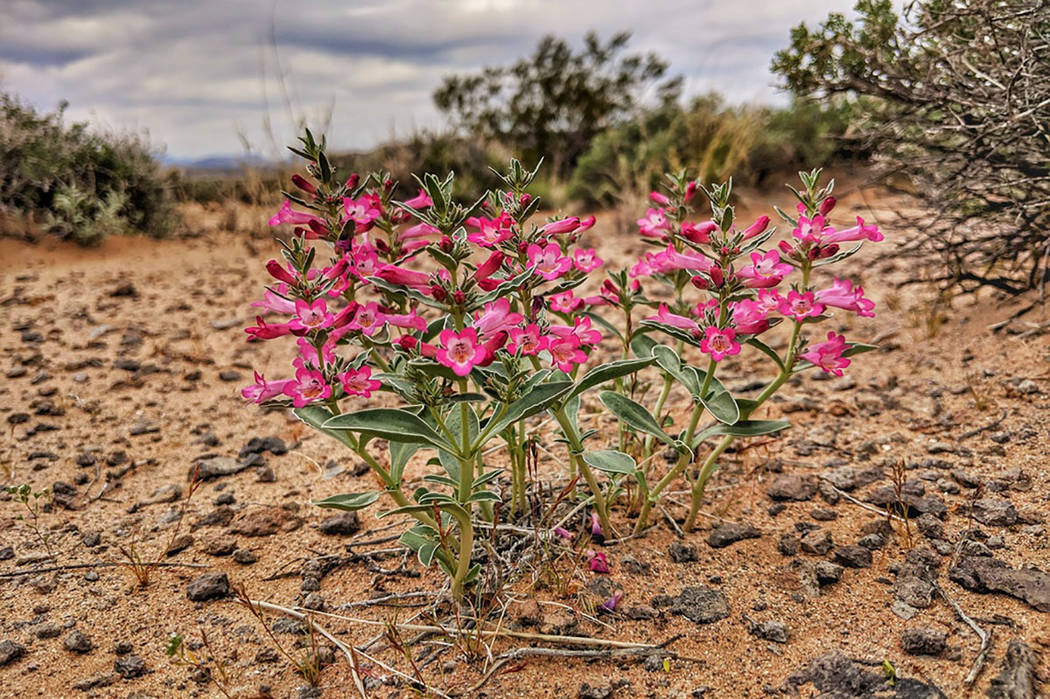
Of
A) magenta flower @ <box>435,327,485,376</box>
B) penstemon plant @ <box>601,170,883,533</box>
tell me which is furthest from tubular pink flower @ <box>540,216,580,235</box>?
magenta flower @ <box>435,327,485,376</box>

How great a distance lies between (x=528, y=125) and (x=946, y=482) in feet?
35.6

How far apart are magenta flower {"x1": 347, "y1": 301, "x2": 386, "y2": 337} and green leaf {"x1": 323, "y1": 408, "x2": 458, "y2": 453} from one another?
0.80ft

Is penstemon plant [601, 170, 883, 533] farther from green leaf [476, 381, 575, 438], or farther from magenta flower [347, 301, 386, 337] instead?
Answer: magenta flower [347, 301, 386, 337]

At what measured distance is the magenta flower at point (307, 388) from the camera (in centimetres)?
187

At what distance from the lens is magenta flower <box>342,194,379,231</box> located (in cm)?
199

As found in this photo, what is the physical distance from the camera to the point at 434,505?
1.83 meters

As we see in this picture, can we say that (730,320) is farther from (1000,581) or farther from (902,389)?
(902,389)

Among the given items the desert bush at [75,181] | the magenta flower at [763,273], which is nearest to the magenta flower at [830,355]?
the magenta flower at [763,273]

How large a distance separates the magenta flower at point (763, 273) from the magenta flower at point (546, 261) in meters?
0.50

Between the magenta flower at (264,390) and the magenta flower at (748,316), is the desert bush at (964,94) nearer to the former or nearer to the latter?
the magenta flower at (748,316)

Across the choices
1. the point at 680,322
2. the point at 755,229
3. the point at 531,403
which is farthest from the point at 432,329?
the point at 755,229

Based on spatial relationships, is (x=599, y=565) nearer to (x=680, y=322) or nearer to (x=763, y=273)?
(x=680, y=322)

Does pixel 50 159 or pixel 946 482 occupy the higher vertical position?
pixel 50 159

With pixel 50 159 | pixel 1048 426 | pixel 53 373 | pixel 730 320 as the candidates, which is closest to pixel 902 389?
pixel 1048 426
